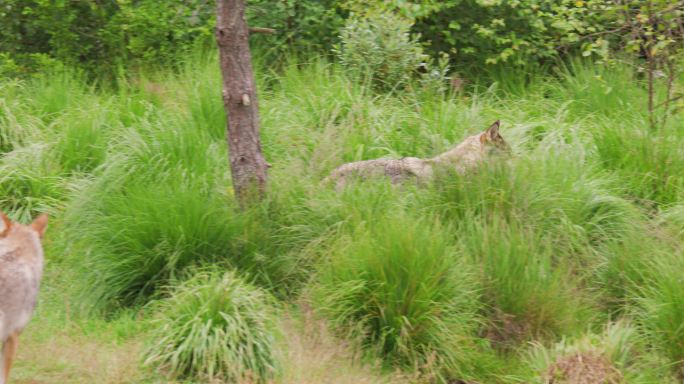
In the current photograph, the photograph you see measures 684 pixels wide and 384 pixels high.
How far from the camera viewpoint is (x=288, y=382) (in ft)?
20.2

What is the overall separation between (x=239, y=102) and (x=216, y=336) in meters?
2.20

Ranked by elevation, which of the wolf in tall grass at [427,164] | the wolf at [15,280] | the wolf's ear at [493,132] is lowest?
the wolf in tall grass at [427,164]

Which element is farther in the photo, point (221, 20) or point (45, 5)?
point (45, 5)

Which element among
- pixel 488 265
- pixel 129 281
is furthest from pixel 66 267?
pixel 488 265

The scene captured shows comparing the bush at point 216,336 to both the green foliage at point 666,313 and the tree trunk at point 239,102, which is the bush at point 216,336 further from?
the green foliage at point 666,313

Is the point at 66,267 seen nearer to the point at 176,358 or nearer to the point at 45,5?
the point at 176,358

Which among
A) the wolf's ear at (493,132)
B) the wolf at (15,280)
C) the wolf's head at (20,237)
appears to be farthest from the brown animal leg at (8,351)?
the wolf's ear at (493,132)

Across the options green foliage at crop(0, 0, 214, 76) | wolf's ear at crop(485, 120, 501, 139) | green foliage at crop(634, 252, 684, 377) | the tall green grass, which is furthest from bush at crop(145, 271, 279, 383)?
green foliage at crop(0, 0, 214, 76)

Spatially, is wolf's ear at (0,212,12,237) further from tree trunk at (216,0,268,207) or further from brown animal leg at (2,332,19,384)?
tree trunk at (216,0,268,207)

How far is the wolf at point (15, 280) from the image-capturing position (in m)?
5.11

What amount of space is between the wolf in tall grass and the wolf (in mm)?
3299

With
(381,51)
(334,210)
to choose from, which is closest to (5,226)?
(334,210)

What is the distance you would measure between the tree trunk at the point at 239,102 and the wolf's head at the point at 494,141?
2.16m

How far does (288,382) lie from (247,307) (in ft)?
2.10
